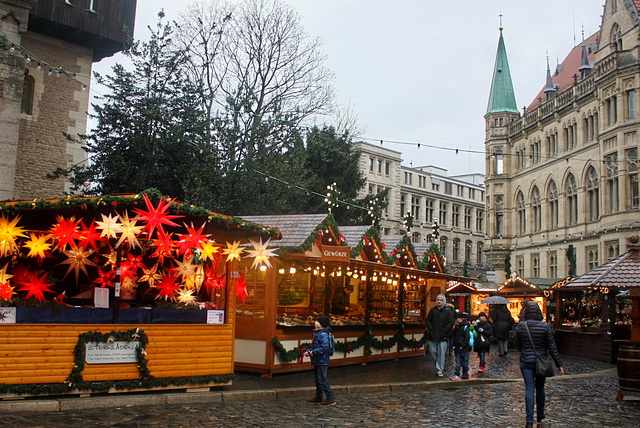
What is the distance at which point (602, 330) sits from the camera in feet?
69.1

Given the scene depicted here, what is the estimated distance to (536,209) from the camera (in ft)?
158

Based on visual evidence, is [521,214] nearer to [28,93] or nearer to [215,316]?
[28,93]

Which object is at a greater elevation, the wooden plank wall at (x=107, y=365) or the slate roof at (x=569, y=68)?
the slate roof at (x=569, y=68)

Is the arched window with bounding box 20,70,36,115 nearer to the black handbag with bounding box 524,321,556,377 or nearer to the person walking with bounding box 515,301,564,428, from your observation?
the person walking with bounding box 515,301,564,428

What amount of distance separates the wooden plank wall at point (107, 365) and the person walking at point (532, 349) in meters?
5.24

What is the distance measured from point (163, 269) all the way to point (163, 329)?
3374 millimetres

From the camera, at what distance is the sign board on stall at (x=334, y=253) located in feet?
46.5

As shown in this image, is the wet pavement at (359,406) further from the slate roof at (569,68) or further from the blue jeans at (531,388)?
the slate roof at (569,68)

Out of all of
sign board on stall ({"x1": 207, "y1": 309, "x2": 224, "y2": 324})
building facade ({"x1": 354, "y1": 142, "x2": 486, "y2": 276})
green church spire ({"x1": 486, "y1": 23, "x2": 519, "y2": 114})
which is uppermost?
green church spire ({"x1": 486, "y1": 23, "x2": 519, "y2": 114})

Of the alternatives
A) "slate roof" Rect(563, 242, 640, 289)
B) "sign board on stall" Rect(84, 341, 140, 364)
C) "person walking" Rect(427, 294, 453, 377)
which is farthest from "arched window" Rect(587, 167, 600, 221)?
"sign board on stall" Rect(84, 341, 140, 364)

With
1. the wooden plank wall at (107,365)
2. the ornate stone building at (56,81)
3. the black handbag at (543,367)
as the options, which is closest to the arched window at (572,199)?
the ornate stone building at (56,81)

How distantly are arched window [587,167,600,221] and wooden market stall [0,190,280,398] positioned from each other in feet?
107

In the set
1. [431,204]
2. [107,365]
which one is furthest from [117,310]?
[431,204]

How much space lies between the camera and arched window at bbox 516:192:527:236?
50.1m
